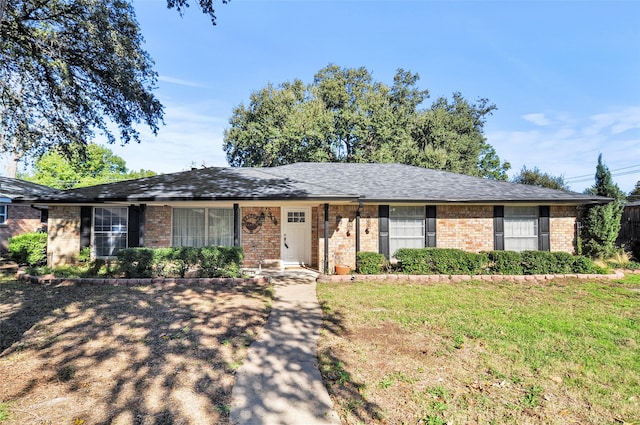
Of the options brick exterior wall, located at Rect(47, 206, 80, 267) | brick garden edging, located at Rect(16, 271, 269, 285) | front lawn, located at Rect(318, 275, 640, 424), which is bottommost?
front lawn, located at Rect(318, 275, 640, 424)

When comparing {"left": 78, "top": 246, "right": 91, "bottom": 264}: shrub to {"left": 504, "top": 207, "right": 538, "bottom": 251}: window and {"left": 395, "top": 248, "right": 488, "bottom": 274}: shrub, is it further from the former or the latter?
{"left": 504, "top": 207, "right": 538, "bottom": 251}: window

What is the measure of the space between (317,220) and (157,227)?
589cm

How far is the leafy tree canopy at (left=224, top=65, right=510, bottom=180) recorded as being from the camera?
25.5 m

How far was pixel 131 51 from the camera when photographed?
891 centimetres

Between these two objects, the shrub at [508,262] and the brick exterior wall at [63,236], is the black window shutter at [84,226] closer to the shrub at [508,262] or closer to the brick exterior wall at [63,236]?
the brick exterior wall at [63,236]

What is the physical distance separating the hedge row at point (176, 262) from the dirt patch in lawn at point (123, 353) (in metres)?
1.37

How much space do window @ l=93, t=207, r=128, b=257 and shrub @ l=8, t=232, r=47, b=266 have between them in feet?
7.02

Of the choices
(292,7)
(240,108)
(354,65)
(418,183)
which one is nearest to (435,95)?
(354,65)

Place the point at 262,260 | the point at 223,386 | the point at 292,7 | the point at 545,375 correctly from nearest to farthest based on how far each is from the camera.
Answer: the point at 223,386, the point at 545,375, the point at 292,7, the point at 262,260

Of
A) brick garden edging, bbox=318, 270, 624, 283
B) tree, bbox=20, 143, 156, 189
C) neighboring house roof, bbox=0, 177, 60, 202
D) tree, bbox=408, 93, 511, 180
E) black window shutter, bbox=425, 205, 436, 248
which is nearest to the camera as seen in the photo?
brick garden edging, bbox=318, 270, 624, 283

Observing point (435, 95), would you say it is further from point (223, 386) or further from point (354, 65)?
point (223, 386)

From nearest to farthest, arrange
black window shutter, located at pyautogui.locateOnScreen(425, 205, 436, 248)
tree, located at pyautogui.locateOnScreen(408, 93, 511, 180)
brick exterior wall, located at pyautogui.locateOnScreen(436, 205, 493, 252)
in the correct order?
black window shutter, located at pyautogui.locateOnScreen(425, 205, 436, 248) < brick exterior wall, located at pyautogui.locateOnScreen(436, 205, 493, 252) < tree, located at pyautogui.locateOnScreen(408, 93, 511, 180)

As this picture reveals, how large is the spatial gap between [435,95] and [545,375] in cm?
3386

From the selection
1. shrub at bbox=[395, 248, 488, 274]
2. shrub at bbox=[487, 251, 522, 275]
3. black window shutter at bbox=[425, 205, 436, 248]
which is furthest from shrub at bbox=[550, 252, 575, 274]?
black window shutter at bbox=[425, 205, 436, 248]
